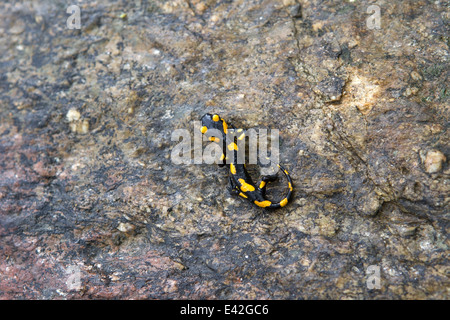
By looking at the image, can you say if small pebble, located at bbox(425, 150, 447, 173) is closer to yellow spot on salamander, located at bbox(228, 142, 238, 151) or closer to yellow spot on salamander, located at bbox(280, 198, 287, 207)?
yellow spot on salamander, located at bbox(280, 198, 287, 207)

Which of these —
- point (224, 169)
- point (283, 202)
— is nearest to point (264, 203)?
point (283, 202)

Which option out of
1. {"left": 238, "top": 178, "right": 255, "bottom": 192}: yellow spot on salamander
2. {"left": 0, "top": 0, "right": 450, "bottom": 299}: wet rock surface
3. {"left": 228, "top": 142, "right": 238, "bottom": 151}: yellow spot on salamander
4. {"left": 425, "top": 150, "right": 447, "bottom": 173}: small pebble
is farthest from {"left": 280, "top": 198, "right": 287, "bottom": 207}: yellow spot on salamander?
{"left": 425, "top": 150, "right": 447, "bottom": 173}: small pebble

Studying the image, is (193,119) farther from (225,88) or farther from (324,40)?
(324,40)

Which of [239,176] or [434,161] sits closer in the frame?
[434,161]

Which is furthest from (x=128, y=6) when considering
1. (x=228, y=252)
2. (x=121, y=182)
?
(x=228, y=252)

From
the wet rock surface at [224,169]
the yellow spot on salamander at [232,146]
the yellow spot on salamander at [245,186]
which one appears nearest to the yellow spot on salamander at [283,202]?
the wet rock surface at [224,169]

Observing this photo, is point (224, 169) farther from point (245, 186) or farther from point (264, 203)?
point (264, 203)
